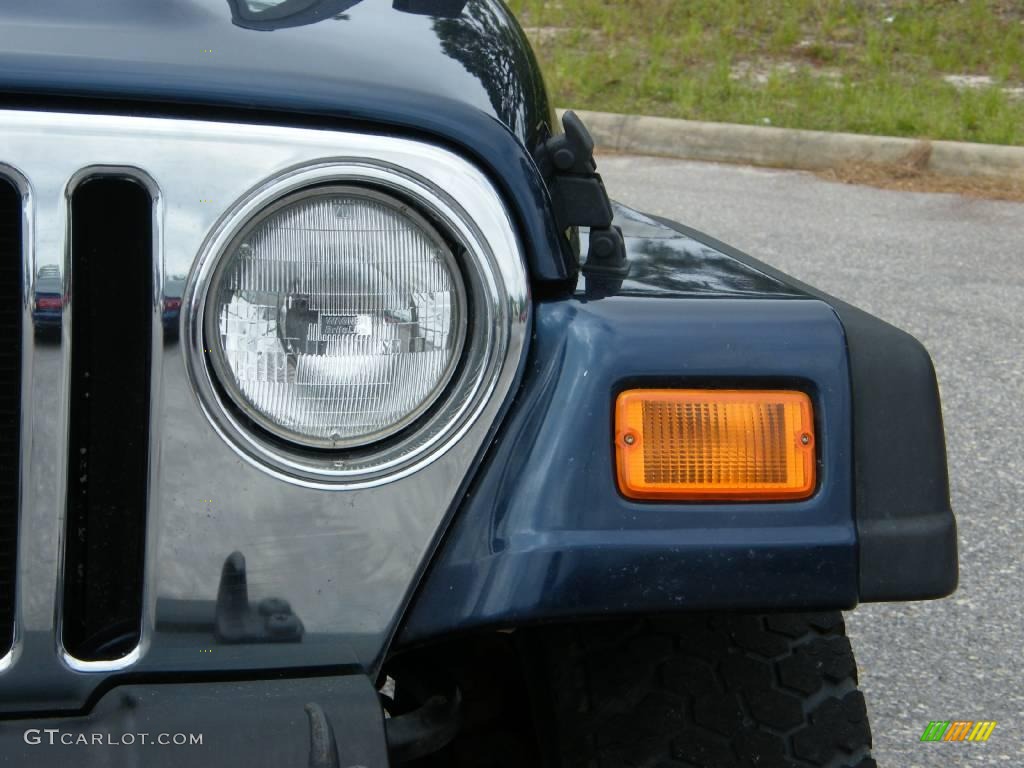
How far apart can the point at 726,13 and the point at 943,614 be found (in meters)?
8.49

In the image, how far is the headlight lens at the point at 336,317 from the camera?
1.19 metres

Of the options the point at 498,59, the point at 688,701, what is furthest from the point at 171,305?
the point at 688,701

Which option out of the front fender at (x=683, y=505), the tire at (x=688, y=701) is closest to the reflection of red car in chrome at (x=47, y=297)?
the front fender at (x=683, y=505)

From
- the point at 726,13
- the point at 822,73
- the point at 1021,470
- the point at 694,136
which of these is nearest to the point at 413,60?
the point at 1021,470

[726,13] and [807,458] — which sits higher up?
[726,13]

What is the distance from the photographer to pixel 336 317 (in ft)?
3.96

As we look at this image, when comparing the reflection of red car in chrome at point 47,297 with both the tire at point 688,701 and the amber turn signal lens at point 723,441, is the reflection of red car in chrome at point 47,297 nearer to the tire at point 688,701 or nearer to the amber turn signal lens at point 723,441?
the amber turn signal lens at point 723,441

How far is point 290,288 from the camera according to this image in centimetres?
120

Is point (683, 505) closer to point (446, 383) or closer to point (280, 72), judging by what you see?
point (446, 383)

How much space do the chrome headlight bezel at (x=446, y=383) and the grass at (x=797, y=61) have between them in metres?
7.33

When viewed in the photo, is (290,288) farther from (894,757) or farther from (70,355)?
(894,757)

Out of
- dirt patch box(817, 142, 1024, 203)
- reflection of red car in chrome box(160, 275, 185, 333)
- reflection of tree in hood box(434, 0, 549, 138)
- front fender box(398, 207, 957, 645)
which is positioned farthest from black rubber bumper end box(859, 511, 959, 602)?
dirt patch box(817, 142, 1024, 203)

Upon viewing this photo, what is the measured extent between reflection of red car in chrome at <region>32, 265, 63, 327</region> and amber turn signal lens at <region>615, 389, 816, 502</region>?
0.51m

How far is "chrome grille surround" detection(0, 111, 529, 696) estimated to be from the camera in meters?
1.13
